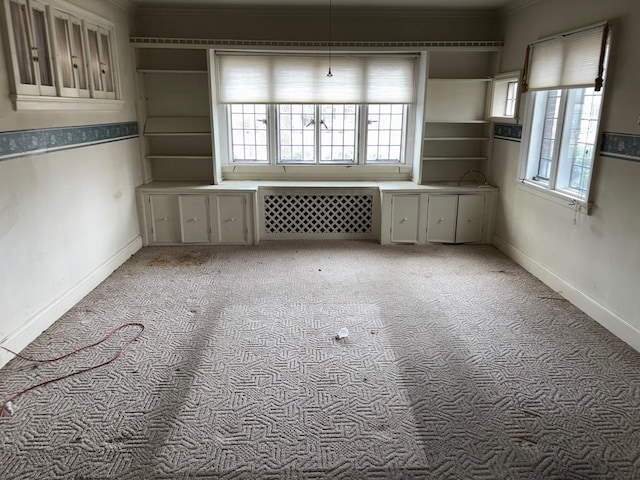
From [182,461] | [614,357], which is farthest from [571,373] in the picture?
[182,461]

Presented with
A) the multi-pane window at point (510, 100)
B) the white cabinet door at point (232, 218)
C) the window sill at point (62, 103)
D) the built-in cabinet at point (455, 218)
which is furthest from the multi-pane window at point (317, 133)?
the window sill at point (62, 103)

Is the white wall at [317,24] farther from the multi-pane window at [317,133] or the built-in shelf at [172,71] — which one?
the multi-pane window at [317,133]

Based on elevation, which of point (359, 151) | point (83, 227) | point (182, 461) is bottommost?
point (182, 461)

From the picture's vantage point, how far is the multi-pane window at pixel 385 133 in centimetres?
575

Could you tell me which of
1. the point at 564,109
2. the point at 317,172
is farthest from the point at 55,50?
the point at 564,109

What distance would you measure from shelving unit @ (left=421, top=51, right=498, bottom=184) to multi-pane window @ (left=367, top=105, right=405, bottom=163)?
352 mm

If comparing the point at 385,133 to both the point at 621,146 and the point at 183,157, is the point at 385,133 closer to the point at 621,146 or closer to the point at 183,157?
the point at 183,157

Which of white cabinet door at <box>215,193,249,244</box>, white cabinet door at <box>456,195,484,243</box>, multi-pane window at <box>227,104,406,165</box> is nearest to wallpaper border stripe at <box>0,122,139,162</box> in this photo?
white cabinet door at <box>215,193,249,244</box>

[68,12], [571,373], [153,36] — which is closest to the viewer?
[571,373]

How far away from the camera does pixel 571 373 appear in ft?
9.16

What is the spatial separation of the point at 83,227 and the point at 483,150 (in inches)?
176

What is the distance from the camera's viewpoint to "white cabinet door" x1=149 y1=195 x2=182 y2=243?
5.21 metres

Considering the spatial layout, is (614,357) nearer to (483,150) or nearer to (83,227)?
(483,150)

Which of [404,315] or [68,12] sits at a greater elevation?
[68,12]
